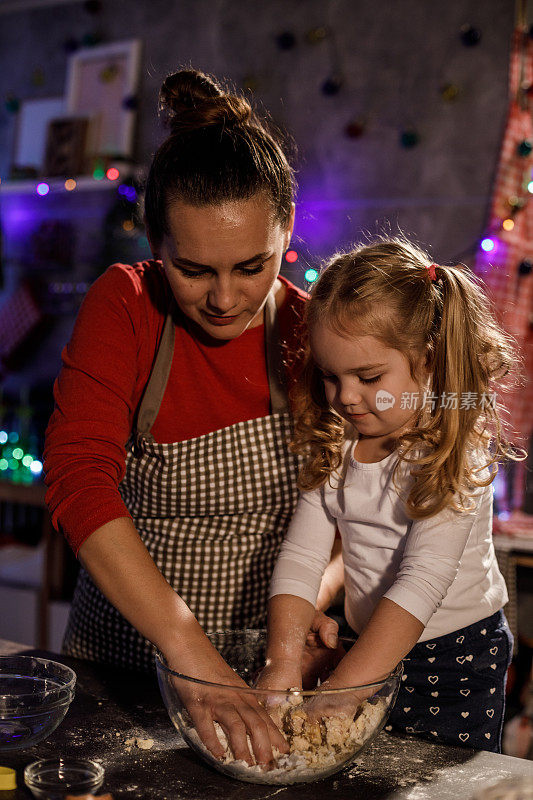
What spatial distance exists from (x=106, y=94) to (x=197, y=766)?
351 cm

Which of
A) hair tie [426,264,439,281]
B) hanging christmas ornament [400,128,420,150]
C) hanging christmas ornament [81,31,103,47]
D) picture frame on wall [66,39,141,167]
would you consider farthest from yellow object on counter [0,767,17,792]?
hanging christmas ornament [81,31,103,47]

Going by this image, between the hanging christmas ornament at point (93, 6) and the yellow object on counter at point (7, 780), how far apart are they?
378cm

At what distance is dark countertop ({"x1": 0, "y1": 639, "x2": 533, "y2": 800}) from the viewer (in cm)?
81

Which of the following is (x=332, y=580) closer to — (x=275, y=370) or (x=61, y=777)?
(x=275, y=370)

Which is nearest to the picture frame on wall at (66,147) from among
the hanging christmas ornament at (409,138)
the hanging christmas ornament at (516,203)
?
the hanging christmas ornament at (409,138)

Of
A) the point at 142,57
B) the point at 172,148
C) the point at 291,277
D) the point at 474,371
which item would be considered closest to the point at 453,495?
Answer: the point at 474,371

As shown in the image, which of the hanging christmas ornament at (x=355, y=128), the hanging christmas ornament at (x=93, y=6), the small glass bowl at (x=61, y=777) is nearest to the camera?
the small glass bowl at (x=61, y=777)

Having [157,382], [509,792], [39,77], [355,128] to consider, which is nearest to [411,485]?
[157,382]

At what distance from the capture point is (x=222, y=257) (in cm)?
108

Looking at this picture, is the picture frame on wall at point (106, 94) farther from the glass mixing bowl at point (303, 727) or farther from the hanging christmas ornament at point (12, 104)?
the glass mixing bowl at point (303, 727)

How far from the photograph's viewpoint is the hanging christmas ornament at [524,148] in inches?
108

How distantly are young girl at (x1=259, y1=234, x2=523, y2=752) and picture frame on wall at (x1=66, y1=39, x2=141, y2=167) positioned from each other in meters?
2.86

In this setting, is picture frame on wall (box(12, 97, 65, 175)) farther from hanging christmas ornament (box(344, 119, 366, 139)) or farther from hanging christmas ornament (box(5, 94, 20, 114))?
hanging christmas ornament (box(344, 119, 366, 139))

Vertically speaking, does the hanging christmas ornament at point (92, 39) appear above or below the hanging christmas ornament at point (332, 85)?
above
